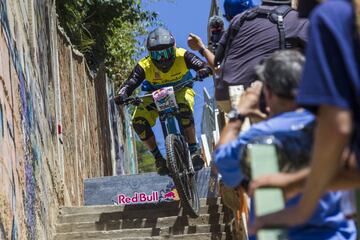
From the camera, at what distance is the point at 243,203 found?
773 centimetres

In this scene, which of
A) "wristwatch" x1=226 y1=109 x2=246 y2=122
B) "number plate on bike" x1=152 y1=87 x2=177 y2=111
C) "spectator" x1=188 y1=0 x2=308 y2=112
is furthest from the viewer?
"number plate on bike" x1=152 y1=87 x2=177 y2=111

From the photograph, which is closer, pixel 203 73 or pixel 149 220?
pixel 203 73

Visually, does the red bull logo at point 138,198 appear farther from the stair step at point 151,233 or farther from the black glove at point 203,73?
the black glove at point 203,73

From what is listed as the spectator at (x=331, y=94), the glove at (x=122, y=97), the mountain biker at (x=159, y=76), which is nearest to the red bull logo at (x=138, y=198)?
the mountain biker at (x=159, y=76)

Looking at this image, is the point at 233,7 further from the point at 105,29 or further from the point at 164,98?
the point at 105,29

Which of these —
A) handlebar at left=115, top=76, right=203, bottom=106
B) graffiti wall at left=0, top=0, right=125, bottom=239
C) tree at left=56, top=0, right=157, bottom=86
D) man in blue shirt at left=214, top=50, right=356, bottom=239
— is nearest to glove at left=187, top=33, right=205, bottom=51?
graffiti wall at left=0, top=0, right=125, bottom=239

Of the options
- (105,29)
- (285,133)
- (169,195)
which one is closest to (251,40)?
(285,133)

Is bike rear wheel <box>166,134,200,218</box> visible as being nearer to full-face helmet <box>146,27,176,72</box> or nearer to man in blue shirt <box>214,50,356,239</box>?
full-face helmet <box>146,27,176,72</box>

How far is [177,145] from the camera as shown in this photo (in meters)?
10.0

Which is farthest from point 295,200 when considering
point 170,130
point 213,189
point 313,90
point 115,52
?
point 115,52

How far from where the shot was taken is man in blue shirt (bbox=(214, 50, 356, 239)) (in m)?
3.47

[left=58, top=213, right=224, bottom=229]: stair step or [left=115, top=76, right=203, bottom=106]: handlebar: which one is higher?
[left=115, top=76, right=203, bottom=106]: handlebar

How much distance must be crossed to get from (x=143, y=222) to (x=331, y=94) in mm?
7987

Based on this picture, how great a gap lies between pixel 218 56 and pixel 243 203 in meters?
1.88
